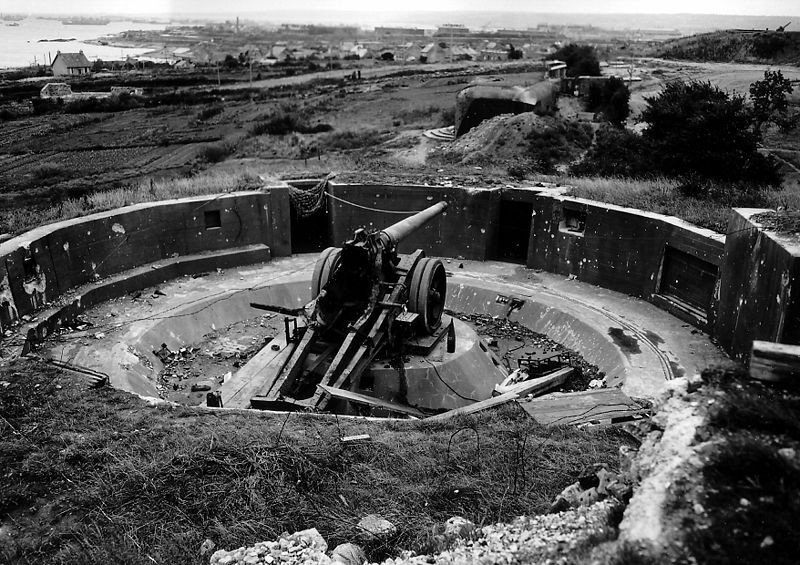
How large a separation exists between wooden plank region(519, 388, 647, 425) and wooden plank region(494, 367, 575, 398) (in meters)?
0.86

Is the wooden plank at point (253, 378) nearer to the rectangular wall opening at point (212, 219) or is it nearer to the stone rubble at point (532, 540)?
the stone rubble at point (532, 540)

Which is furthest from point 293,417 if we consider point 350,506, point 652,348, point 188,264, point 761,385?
point 188,264

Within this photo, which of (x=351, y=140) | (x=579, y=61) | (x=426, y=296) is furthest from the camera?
(x=579, y=61)

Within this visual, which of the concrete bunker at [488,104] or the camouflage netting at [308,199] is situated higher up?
the concrete bunker at [488,104]

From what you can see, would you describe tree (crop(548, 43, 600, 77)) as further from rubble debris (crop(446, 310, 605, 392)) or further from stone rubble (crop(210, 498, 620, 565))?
stone rubble (crop(210, 498, 620, 565))

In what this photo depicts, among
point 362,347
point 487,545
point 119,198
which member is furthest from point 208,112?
point 487,545

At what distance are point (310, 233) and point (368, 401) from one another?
299 inches

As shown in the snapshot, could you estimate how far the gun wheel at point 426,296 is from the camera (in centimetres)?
946

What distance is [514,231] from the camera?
47.1ft

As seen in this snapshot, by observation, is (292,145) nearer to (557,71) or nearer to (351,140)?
(351,140)

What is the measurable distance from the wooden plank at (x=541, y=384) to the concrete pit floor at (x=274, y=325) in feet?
2.23

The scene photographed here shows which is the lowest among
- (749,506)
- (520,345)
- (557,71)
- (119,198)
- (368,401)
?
(520,345)

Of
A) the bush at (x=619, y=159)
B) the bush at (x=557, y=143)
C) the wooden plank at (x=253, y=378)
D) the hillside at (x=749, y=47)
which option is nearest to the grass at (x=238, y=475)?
the wooden plank at (x=253, y=378)

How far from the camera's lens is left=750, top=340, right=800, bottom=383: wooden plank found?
4.17 meters
